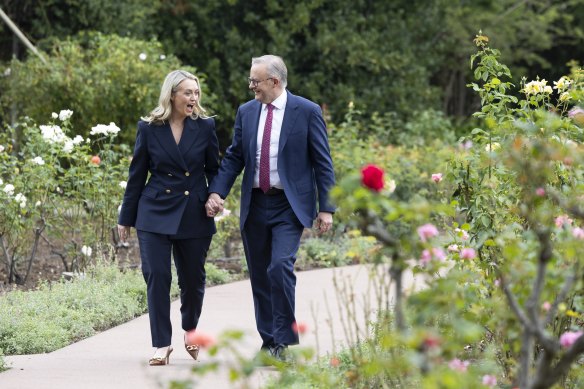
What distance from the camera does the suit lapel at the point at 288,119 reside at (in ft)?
21.2

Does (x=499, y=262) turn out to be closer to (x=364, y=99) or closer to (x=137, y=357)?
(x=137, y=357)

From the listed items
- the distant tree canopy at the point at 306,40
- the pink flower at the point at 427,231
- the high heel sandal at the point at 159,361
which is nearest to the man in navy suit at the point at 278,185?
the high heel sandal at the point at 159,361

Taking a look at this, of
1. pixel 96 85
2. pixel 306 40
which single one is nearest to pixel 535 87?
pixel 96 85

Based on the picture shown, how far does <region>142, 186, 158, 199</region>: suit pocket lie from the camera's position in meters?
6.68

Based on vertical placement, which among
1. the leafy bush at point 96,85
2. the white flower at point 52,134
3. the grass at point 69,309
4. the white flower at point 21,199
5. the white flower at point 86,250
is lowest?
the grass at point 69,309

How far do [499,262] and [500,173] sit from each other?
0.52 m

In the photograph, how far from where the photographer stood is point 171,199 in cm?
665

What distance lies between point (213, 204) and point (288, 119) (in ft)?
2.15

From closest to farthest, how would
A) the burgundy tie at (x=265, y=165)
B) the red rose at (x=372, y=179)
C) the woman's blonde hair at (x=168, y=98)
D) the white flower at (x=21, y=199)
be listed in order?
the red rose at (x=372, y=179) → the burgundy tie at (x=265, y=165) → the woman's blonde hair at (x=168, y=98) → the white flower at (x=21, y=199)

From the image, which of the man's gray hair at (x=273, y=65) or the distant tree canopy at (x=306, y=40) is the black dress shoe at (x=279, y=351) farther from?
the distant tree canopy at (x=306, y=40)

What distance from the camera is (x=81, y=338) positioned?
24.3 feet

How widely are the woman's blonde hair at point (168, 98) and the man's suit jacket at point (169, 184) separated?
41 mm

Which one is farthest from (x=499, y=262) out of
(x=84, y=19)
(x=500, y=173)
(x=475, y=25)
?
(x=475, y=25)

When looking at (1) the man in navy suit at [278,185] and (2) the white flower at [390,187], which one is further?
(1) the man in navy suit at [278,185]
